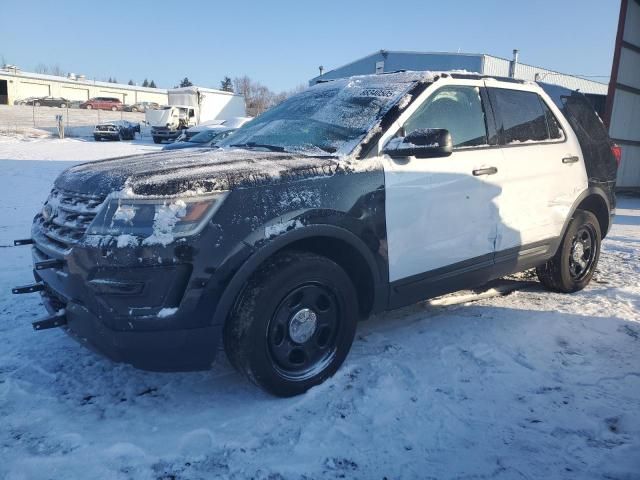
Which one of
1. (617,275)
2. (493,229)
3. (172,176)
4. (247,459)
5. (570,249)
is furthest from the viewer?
(617,275)

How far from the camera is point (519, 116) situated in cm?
414

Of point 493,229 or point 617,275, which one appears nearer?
point 493,229

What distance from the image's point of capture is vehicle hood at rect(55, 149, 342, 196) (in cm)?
255

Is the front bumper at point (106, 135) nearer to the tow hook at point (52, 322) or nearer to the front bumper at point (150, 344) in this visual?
the tow hook at point (52, 322)

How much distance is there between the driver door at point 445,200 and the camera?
10.6 feet

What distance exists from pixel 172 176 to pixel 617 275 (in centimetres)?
493

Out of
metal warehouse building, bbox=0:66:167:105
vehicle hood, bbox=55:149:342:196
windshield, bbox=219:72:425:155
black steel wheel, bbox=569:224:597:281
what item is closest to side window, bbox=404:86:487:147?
windshield, bbox=219:72:425:155

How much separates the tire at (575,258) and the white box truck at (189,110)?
29205 mm

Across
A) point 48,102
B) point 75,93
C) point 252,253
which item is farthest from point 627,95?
point 75,93

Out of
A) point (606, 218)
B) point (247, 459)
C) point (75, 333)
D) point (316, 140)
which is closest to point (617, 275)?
point (606, 218)

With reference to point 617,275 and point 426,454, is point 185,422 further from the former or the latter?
point 617,275

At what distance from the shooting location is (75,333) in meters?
2.72

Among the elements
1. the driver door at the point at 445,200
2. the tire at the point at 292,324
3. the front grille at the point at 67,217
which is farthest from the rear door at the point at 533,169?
the front grille at the point at 67,217

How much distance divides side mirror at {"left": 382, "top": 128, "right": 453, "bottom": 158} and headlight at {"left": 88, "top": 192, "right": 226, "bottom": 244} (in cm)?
119
